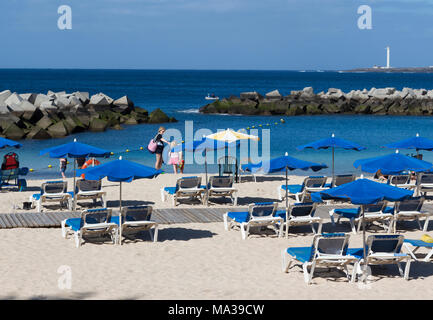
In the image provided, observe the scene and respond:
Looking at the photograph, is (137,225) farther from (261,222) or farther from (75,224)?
(261,222)

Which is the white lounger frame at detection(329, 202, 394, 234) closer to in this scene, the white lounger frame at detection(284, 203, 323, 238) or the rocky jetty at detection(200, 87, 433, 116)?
the white lounger frame at detection(284, 203, 323, 238)

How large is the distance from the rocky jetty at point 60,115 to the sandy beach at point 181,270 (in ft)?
83.6

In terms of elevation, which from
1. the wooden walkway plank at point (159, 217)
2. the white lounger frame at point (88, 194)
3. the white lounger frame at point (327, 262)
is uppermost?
the white lounger frame at point (88, 194)

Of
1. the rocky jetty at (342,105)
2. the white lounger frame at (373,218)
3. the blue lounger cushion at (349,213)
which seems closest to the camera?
the white lounger frame at (373,218)

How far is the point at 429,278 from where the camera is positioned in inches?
417

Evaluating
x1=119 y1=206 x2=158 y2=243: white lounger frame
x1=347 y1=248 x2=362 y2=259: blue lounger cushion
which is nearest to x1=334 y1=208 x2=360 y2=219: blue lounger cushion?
x1=347 y1=248 x2=362 y2=259: blue lounger cushion

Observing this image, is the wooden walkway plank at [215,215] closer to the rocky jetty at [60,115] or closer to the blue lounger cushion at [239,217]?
the blue lounger cushion at [239,217]

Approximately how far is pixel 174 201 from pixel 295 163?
3.70 metres

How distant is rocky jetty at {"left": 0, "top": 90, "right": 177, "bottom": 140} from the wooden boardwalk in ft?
76.3

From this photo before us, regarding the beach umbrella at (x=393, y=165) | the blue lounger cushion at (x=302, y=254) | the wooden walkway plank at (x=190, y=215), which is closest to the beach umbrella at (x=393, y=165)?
the beach umbrella at (x=393, y=165)

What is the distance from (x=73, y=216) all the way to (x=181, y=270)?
4.49 metres

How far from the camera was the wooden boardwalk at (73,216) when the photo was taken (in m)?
13.8

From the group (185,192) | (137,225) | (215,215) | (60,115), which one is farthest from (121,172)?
(60,115)

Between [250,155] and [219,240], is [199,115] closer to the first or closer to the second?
[250,155]
